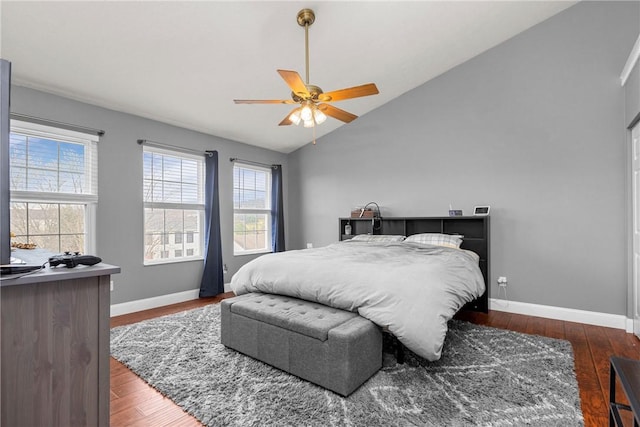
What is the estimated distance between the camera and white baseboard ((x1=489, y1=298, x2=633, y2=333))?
10.6ft

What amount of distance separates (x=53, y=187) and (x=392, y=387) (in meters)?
3.71

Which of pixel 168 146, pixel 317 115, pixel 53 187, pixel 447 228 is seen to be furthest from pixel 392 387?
pixel 168 146

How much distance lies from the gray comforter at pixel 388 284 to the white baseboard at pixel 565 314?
104cm

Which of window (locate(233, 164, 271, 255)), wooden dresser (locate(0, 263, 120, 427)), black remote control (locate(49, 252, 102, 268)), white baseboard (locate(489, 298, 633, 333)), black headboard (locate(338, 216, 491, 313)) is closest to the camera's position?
wooden dresser (locate(0, 263, 120, 427))

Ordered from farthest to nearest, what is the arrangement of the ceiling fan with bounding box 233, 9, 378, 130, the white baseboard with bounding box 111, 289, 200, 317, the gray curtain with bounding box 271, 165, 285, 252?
the gray curtain with bounding box 271, 165, 285, 252 → the white baseboard with bounding box 111, 289, 200, 317 → the ceiling fan with bounding box 233, 9, 378, 130

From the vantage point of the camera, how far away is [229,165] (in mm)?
4984

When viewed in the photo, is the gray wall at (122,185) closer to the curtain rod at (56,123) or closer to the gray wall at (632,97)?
the curtain rod at (56,123)

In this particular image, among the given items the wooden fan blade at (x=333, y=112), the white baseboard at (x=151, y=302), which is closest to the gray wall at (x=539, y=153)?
the wooden fan blade at (x=333, y=112)

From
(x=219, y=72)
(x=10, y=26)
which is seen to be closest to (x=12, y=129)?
(x=10, y=26)

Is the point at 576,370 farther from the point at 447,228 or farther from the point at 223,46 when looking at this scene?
the point at 223,46

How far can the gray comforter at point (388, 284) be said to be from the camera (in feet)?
6.77

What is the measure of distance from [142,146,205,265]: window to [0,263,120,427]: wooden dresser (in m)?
2.97

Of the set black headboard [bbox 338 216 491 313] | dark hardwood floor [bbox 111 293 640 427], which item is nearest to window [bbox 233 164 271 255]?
black headboard [bbox 338 216 491 313]

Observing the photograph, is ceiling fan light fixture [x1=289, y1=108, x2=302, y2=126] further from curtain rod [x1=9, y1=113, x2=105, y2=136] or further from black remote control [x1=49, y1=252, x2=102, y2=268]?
curtain rod [x1=9, y1=113, x2=105, y2=136]
